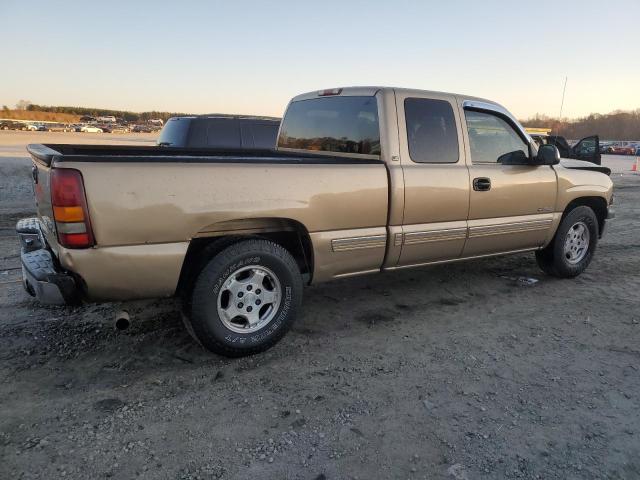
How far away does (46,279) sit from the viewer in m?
2.85

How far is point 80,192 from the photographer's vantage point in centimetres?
269

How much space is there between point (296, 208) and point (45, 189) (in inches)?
64.1

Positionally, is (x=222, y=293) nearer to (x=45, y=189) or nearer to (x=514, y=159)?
(x=45, y=189)

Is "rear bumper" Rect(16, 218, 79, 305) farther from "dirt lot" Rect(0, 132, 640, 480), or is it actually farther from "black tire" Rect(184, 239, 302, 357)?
"black tire" Rect(184, 239, 302, 357)

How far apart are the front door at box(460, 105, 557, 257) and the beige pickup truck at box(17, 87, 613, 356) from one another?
2 centimetres

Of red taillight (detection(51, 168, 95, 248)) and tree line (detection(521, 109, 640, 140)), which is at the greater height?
tree line (detection(521, 109, 640, 140))

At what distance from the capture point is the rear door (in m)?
3.97

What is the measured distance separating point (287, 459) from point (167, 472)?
1.90ft

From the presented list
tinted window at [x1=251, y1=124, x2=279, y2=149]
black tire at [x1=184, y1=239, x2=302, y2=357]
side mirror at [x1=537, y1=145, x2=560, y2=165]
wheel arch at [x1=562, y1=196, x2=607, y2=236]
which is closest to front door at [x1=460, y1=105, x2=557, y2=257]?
side mirror at [x1=537, y1=145, x2=560, y2=165]

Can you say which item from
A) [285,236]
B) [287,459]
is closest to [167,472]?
[287,459]

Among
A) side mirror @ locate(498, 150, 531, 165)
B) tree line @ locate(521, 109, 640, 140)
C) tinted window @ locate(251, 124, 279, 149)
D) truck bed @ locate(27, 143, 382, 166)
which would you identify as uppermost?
tree line @ locate(521, 109, 640, 140)

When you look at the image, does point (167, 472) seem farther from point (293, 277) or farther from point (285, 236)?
point (285, 236)

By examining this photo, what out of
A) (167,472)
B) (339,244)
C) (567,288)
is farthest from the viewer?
(567,288)

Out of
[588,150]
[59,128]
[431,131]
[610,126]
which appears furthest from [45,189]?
[610,126]
